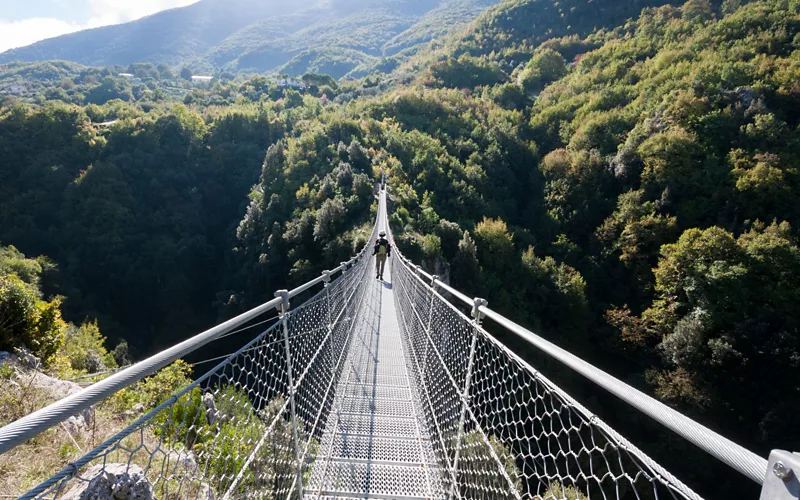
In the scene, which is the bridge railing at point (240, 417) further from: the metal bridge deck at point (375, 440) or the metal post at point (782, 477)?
the metal post at point (782, 477)

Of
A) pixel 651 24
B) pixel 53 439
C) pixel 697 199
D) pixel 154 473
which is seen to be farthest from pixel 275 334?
pixel 651 24

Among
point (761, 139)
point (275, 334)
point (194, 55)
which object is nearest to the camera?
point (275, 334)

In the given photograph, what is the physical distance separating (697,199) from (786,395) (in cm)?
1036

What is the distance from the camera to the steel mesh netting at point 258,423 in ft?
3.58

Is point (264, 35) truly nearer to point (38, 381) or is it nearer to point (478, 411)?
point (38, 381)

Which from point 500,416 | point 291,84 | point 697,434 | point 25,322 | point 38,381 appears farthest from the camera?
point 291,84

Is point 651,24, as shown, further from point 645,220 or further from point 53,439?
point 53,439

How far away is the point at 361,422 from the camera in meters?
2.56

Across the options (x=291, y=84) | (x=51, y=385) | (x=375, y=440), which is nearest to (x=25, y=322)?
(x=51, y=385)

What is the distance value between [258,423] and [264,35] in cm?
14234

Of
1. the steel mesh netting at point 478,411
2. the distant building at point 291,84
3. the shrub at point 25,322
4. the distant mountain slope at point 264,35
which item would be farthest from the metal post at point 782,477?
the distant mountain slope at point 264,35

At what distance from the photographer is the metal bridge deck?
2.01m

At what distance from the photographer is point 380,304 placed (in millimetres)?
5676

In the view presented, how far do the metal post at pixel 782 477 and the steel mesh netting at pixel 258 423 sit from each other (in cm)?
93
